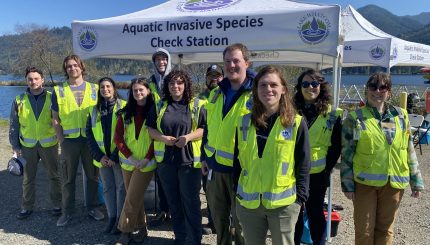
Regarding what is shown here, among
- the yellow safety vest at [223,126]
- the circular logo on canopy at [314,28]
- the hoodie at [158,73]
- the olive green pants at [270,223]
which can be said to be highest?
the circular logo on canopy at [314,28]

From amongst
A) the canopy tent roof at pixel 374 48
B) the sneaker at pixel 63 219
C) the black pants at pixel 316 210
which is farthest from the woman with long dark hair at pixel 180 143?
the canopy tent roof at pixel 374 48

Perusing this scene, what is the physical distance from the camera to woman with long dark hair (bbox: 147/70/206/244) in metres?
3.28

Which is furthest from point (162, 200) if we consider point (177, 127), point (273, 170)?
point (273, 170)

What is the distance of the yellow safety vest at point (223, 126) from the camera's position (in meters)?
A: 2.72

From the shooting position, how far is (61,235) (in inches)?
159

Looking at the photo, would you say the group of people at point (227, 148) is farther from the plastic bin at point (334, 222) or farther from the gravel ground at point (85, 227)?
the plastic bin at point (334, 222)

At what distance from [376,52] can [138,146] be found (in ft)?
23.3

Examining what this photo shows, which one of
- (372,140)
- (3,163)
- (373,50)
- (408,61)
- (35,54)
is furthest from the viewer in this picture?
(35,54)

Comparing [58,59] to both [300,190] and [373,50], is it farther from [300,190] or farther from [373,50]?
[300,190]

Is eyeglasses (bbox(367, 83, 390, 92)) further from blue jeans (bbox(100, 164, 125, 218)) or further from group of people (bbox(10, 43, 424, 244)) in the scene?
blue jeans (bbox(100, 164, 125, 218))

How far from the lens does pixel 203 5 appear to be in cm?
436

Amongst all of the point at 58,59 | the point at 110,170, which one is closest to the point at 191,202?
the point at 110,170

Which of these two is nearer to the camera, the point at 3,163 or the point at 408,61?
the point at 3,163

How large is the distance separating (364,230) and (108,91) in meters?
2.87
